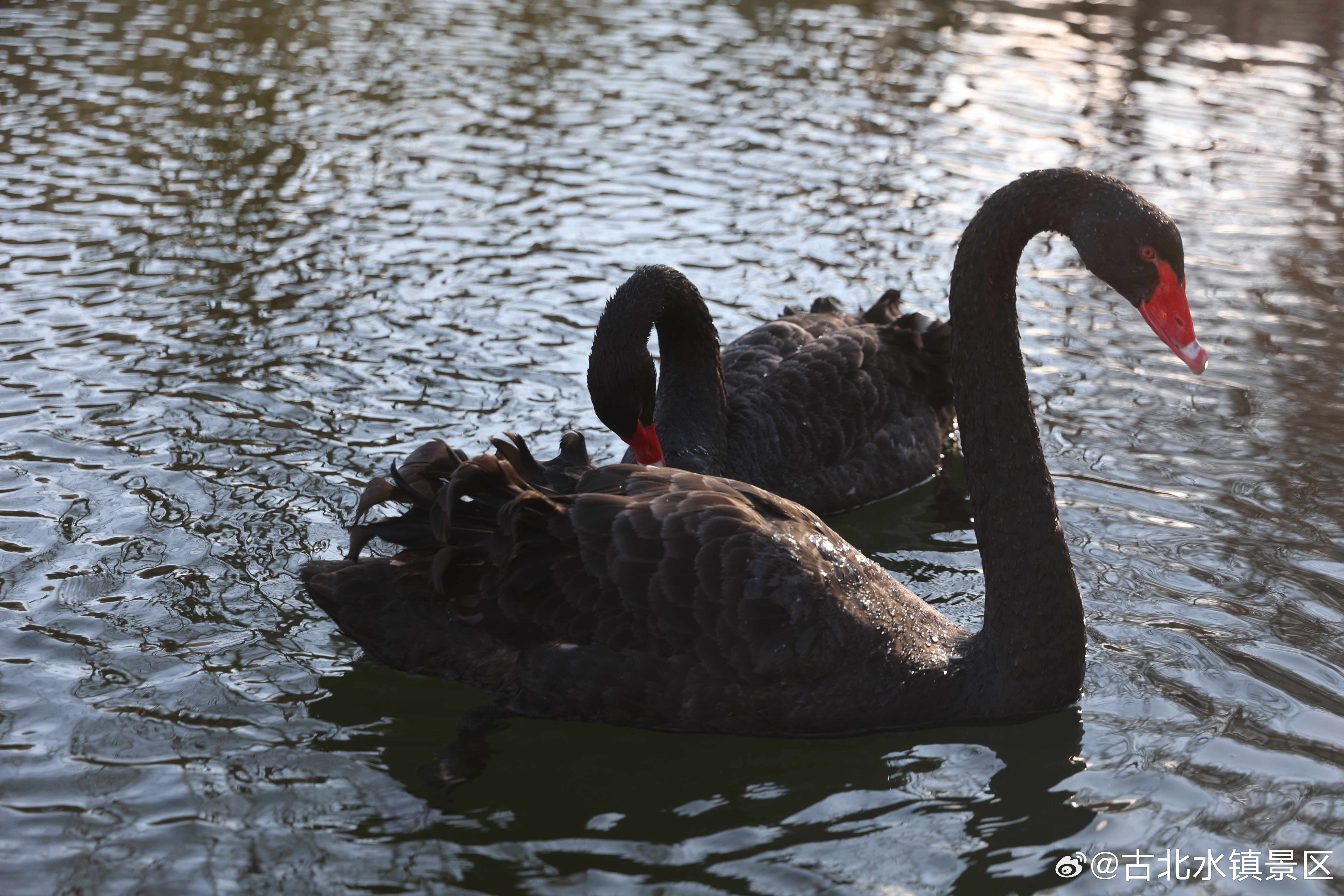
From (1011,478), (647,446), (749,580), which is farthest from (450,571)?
(1011,478)

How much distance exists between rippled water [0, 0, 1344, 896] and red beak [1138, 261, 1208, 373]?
138cm

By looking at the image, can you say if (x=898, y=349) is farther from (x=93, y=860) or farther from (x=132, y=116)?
(x=132, y=116)

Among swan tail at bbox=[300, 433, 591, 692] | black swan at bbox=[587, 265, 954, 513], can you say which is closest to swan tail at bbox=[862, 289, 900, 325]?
black swan at bbox=[587, 265, 954, 513]

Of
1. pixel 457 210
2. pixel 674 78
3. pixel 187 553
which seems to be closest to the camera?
pixel 187 553

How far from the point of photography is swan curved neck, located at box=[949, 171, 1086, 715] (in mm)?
4844

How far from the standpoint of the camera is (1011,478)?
4.97 meters

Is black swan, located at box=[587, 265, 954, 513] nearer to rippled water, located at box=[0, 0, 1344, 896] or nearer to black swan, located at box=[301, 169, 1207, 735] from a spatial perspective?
rippled water, located at box=[0, 0, 1344, 896]

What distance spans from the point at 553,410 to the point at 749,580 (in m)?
3.21

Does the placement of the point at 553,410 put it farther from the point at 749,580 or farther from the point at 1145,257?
the point at 1145,257

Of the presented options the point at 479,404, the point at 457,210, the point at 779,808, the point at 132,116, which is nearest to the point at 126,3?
the point at 132,116

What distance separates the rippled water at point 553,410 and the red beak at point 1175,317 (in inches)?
54.2

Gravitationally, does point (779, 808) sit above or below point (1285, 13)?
below

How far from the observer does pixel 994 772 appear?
4.66 m

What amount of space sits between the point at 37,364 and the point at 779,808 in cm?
551
